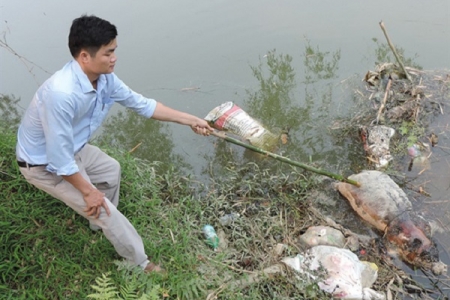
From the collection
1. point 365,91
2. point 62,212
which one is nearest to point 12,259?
point 62,212

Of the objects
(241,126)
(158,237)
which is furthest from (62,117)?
(241,126)

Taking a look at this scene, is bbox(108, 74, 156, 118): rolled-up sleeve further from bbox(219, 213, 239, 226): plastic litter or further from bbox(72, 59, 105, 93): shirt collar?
bbox(219, 213, 239, 226): plastic litter

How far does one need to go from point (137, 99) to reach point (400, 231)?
6.41ft

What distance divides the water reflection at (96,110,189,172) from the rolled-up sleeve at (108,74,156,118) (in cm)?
121

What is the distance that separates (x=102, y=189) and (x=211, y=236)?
0.80 m

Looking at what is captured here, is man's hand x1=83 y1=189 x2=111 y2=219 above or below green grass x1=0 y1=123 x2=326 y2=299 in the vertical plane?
above

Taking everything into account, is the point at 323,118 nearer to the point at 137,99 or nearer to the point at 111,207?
the point at 137,99

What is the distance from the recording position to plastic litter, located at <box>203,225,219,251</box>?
285cm

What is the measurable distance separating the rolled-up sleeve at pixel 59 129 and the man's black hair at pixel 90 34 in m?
0.24

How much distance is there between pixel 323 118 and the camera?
412 cm

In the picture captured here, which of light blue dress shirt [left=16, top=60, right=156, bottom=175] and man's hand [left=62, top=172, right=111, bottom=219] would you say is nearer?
light blue dress shirt [left=16, top=60, right=156, bottom=175]

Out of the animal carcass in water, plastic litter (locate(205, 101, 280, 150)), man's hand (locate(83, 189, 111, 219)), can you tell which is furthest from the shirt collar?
the animal carcass in water

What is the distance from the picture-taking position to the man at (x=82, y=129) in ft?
6.23

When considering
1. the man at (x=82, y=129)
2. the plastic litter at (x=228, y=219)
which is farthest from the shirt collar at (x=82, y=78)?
the plastic litter at (x=228, y=219)
